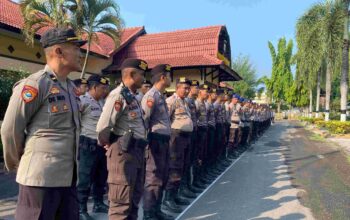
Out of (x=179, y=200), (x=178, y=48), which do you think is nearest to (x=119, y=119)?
(x=179, y=200)

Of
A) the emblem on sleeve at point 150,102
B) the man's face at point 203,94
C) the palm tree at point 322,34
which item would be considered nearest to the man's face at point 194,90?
the man's face at point 203,94

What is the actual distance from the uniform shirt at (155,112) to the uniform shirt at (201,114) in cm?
207

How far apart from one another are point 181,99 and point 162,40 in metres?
14.1

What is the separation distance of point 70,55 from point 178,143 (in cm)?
297

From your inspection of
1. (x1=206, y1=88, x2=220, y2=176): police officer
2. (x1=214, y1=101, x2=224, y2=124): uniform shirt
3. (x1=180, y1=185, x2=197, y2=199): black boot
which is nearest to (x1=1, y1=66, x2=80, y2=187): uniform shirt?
(x1=180, y1=185, x2=197, y2=199): black boot

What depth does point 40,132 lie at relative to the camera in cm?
237

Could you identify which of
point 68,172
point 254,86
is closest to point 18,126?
point 68,172

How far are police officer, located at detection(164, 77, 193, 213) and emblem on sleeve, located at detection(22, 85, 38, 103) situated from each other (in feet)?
10.1

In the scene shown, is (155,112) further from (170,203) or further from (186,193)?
(186,193)

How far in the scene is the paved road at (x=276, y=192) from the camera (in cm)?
499

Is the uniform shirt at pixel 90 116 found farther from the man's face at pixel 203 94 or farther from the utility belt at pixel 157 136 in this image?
the man's face at pixel 203 94

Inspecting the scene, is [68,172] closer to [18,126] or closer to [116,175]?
[18,126]

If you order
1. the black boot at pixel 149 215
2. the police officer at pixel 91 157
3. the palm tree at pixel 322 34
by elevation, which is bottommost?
the black boot at pixel 149 215

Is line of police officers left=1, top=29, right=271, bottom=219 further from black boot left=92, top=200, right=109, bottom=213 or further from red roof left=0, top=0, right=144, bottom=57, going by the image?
red roof left=0, top=0, right=144, bottom=57
